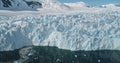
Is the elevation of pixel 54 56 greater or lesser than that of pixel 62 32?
lesser

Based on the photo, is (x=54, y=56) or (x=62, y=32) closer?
(x=54, y=56)

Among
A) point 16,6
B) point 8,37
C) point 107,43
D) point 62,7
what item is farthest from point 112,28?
point 62,7

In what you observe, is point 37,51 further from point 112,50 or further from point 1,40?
point 112,50

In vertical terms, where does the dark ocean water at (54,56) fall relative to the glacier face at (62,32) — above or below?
below

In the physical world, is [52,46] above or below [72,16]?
below

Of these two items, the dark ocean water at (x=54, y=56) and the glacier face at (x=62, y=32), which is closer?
the dark ocean water at (x=54, y=56)
